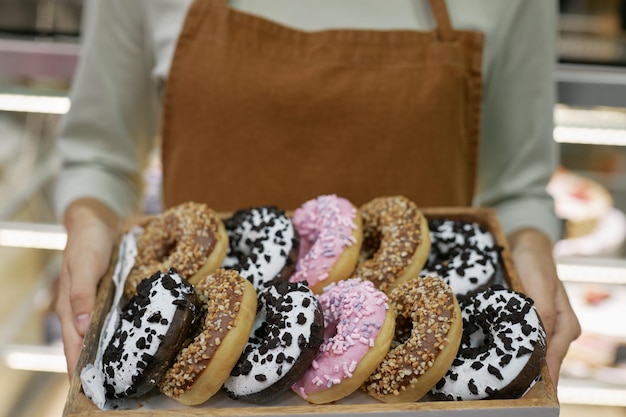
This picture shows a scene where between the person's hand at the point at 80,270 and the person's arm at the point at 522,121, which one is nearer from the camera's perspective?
the person's hand at the point at 80,270

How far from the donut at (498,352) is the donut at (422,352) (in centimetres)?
3

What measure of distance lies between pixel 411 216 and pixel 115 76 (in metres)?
0.92

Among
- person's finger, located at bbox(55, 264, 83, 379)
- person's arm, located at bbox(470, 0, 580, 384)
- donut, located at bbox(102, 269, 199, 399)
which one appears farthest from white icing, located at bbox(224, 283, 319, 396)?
person's arm, located at bbox(470, 0, 580, 384)

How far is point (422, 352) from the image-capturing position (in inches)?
44.6

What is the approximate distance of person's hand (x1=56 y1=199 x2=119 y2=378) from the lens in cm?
131

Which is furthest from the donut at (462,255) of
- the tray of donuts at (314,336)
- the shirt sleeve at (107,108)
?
the shirt sleeve at (107,108)

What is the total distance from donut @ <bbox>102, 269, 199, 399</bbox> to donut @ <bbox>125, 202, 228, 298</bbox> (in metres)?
0.13

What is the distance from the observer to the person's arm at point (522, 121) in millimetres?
1700

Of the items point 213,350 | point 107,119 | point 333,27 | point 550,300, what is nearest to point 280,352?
point 213,350

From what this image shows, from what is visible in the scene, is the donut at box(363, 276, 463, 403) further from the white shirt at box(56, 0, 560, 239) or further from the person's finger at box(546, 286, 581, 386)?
the white shirt at box(56, 0, 560, 239)

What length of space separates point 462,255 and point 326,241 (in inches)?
10.9

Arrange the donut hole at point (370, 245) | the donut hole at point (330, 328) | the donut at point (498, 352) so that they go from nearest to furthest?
the donut at point (498, 352)
the donut hole at point (330, 328)
the donut hole at point (370, 245)

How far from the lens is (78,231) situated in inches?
60.8

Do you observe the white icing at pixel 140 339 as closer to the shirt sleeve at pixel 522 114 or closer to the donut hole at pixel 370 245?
the donut hole at pixel 370 245
